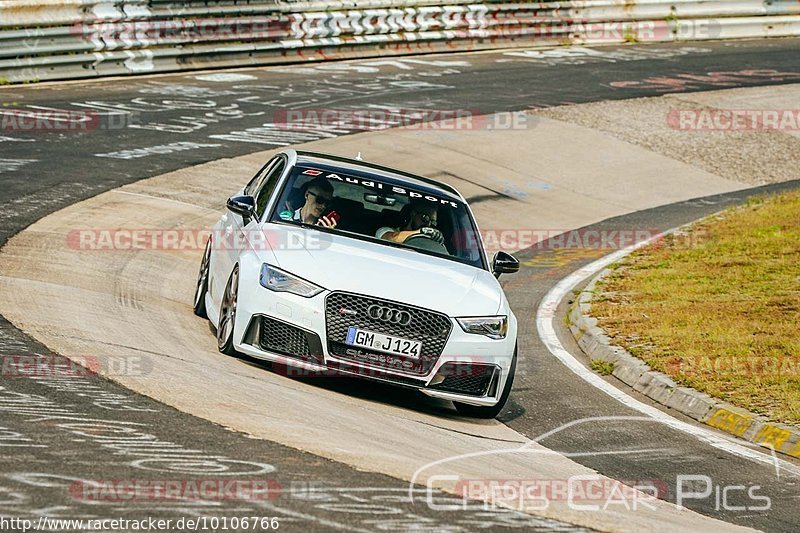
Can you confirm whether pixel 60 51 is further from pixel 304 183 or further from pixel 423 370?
pixel 423 370

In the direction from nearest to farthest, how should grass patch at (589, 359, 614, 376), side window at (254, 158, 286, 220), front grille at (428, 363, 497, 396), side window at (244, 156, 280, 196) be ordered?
1. front grille at (428, 363, 497, 396)
2. side window at (254, 158, 286, 220)
3. side window at (244, 156, 280, 196)
4. grass patch at (589, 359, 614, 376)

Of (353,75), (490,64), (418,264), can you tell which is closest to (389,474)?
(418,264)

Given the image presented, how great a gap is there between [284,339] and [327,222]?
1.50 meters

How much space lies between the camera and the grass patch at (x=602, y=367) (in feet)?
39.1

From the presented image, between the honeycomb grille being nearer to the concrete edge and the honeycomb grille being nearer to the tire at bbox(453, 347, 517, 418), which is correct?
the tire at bbox(453, 347, 517, 418)

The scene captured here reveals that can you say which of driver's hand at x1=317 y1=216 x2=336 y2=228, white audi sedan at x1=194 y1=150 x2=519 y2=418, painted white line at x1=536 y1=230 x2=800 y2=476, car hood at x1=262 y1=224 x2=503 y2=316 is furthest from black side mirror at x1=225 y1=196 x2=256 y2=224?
painted white line at x1=536 y1=230 x2=800 y2=476

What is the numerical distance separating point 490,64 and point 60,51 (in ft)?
33.7

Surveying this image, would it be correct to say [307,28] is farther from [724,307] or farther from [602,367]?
[602,367]

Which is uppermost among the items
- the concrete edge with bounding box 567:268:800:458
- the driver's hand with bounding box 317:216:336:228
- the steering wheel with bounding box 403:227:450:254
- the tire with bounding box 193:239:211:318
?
the driver's hand with bounding box 317:216:336:228

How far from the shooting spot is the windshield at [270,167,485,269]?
1012 cm

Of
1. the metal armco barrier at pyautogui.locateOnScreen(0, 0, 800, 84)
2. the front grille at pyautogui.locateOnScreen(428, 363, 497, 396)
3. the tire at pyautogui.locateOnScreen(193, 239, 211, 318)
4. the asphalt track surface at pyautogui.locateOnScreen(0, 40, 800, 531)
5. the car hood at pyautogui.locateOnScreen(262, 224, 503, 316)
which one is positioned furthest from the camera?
the metal armco barrier at pyautogui.locateOnScreen(0, 0, 800, 84)

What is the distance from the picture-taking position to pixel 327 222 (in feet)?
33.1

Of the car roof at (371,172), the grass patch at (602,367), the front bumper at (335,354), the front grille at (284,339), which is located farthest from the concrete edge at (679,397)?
the front grille at (284,339)

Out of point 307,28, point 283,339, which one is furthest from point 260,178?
point 307,28
